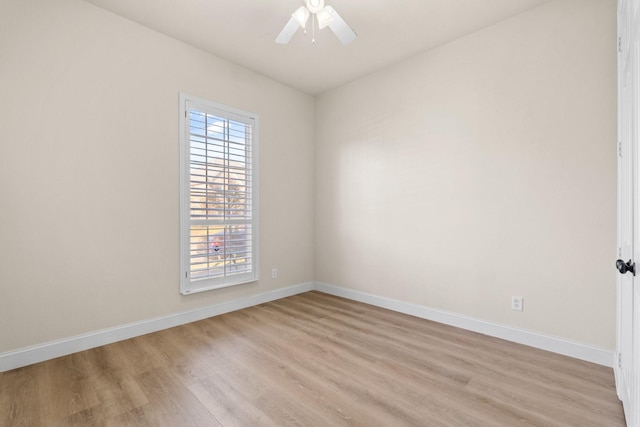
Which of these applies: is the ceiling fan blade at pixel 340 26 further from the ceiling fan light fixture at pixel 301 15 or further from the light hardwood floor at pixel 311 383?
the light hardwood floor at pixel 311 383

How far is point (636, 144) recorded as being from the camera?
1.30m

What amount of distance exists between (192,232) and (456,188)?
2.76 meters

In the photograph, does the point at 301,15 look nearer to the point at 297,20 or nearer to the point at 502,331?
the point at 297,20

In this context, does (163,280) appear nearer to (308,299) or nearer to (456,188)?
(308,299)

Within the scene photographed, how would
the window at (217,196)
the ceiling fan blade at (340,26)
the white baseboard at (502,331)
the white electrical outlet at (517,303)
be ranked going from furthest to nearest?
1. the window at (217,196)
2. the white electrical outlet at (517,303)
3. the white baseboard at (502,331)
4. the ceiling fan blade at (340,26)

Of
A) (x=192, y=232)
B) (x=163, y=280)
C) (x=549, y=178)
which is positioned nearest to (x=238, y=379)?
(x=163, y=280)

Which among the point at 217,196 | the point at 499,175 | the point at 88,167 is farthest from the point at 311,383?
the point at 88,167

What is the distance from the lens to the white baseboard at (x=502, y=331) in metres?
2.29

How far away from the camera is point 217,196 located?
331 centimetres

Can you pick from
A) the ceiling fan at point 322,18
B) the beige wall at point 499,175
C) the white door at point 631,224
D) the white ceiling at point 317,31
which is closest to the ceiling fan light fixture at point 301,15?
the ceiling fan at point 322,18

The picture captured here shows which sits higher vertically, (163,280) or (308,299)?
(163,280)

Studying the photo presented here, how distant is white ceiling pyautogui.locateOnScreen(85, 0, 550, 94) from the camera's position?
251 cm

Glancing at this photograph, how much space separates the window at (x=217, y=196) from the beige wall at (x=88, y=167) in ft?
0.35

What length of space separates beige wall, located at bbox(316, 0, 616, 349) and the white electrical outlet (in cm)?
4
